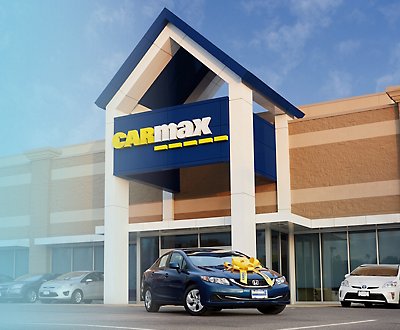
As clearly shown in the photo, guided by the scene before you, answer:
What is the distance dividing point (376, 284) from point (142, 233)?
11.4 meters

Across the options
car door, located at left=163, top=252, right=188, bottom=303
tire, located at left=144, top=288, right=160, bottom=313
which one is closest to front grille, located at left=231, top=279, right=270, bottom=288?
car door, located at left=163, top=252, right=188, bottom=303

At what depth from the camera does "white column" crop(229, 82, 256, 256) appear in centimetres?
2330

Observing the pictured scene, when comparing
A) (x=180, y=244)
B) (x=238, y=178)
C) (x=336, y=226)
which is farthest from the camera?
(x=180, y=244)

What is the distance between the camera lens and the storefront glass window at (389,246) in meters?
24.8

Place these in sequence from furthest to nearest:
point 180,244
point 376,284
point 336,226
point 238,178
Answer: point 180,244, point 336,226, point 238,178, point 376,284

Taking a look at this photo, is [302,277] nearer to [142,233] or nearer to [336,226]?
[336,226]

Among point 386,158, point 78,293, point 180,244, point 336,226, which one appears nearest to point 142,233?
point 180,244

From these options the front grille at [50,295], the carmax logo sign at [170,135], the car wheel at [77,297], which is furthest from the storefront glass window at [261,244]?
the front grille at [50,295]

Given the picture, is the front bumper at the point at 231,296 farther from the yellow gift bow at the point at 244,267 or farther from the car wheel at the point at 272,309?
the car wheel at the point at 272,309

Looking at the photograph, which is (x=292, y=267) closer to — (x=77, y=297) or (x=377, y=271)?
(x=377, y=271)

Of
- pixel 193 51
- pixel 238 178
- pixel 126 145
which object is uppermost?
pixel 193 51

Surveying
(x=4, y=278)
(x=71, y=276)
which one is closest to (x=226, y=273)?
(x=4, y=278)

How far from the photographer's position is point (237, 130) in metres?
23.8

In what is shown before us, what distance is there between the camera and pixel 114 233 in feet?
84.9
